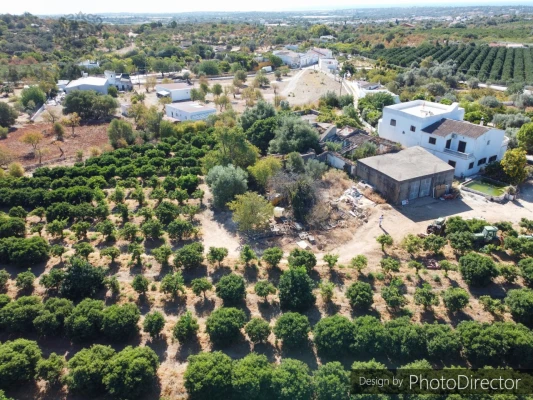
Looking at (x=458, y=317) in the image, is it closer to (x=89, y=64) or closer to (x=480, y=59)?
(x=480, y=59)

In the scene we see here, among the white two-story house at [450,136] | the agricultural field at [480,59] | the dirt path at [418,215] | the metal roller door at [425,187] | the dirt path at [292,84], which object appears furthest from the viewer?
Answer: the agricultural field at [480,59]

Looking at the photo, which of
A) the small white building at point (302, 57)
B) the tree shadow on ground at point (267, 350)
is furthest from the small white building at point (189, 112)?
the small white building at point (302, 57)

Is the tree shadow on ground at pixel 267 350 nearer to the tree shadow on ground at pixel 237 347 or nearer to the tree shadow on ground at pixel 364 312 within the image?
the tree shadow on ground at pixel 237 347

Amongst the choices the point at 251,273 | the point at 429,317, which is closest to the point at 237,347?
the point at 251,273

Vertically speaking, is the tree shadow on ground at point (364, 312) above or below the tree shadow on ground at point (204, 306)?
below

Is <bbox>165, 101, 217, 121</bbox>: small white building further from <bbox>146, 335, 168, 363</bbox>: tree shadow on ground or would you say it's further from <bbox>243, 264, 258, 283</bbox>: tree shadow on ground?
<bbox>146, 335, 168, 363</bbox>: tree shadow on ground

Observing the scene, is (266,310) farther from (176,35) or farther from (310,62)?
(176,35)
